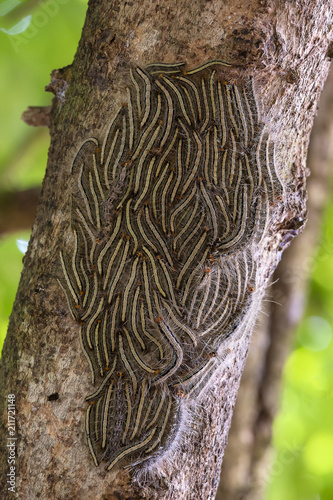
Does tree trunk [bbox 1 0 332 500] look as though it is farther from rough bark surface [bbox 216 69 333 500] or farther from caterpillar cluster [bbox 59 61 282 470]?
rough bark surface [bbox 216 69 333 500]

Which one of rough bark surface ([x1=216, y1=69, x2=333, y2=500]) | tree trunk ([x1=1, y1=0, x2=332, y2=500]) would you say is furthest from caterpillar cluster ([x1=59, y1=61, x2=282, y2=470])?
rough bark surface ([x1=216, y1=69, x2=333, y2=500])

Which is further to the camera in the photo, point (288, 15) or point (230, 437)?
point (230, 437)

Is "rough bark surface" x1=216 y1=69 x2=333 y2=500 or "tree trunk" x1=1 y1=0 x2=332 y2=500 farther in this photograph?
"rough bark surface" x1=216 y1=69 x2=333 y2=500

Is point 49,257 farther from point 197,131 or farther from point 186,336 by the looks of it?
point 197,131

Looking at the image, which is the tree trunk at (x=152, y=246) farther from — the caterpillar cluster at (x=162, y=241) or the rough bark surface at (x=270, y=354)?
the rough bark surface at (x=270, y=354)

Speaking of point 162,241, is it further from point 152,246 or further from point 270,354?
point 270,354

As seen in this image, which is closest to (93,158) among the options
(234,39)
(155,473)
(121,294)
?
(121,294)
